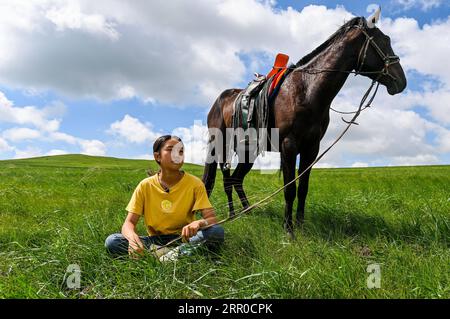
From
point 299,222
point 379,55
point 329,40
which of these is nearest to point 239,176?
point 299,222

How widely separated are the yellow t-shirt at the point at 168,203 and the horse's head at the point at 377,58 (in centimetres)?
305

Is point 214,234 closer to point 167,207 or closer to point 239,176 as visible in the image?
point 167,207

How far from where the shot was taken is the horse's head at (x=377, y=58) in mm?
5188

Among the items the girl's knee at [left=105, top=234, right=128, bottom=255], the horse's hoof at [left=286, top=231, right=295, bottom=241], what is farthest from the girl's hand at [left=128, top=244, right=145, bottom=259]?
the horse's hoof at [left=286, top=231, right=295, bottom=241]

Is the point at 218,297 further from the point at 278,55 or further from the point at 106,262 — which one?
the point at 278,55

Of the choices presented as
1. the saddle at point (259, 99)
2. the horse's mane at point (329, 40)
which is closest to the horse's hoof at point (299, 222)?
the saddle at point (259, 99)

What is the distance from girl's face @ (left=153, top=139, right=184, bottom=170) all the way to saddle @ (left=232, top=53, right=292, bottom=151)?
2.19 metres

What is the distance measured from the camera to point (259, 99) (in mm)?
5906

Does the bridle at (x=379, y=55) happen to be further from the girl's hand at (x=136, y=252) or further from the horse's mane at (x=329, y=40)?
the girl's hand at (x=136, y=252)
